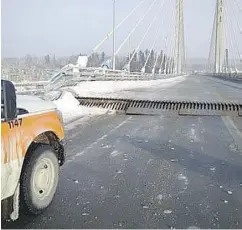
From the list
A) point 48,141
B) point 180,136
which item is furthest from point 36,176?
point 180,136

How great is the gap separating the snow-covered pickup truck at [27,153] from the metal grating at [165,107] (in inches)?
361

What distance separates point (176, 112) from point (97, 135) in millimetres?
4921

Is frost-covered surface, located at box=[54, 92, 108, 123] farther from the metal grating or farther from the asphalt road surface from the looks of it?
the asphalt road surface

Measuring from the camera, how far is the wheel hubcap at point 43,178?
4.47m

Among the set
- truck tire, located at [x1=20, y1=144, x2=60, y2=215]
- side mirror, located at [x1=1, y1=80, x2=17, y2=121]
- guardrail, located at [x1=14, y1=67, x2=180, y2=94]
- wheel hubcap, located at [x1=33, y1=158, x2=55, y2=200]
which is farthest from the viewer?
→ guardrail, located at [x1=14, y1=67, x2=180, y2=94]

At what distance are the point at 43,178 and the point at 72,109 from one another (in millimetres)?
10089

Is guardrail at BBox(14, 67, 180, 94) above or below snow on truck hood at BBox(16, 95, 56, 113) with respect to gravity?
below

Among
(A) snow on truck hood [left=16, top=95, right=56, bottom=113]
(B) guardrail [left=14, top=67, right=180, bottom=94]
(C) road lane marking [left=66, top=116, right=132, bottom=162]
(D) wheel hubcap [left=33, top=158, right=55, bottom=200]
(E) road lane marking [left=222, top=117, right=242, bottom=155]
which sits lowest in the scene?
(E) road lane marking [left=222, top=117, right=242, bottom=155]

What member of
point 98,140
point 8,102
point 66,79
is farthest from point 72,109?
point 8,102

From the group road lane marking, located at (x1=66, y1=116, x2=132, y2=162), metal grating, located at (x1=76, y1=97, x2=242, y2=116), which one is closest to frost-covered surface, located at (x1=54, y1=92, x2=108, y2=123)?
metal grating, located at (x1=76, y1=97, x2=242, y2=116)

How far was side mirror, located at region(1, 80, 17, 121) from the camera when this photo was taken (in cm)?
362

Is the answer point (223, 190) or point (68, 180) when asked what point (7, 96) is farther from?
point (223, 190)

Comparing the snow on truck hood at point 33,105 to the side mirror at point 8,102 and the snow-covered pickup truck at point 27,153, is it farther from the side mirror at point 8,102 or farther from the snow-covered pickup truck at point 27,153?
the side mirror at point 8,102

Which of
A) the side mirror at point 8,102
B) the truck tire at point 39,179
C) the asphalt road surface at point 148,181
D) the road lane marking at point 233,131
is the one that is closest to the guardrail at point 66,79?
the asphalt road surface at point 148,181
